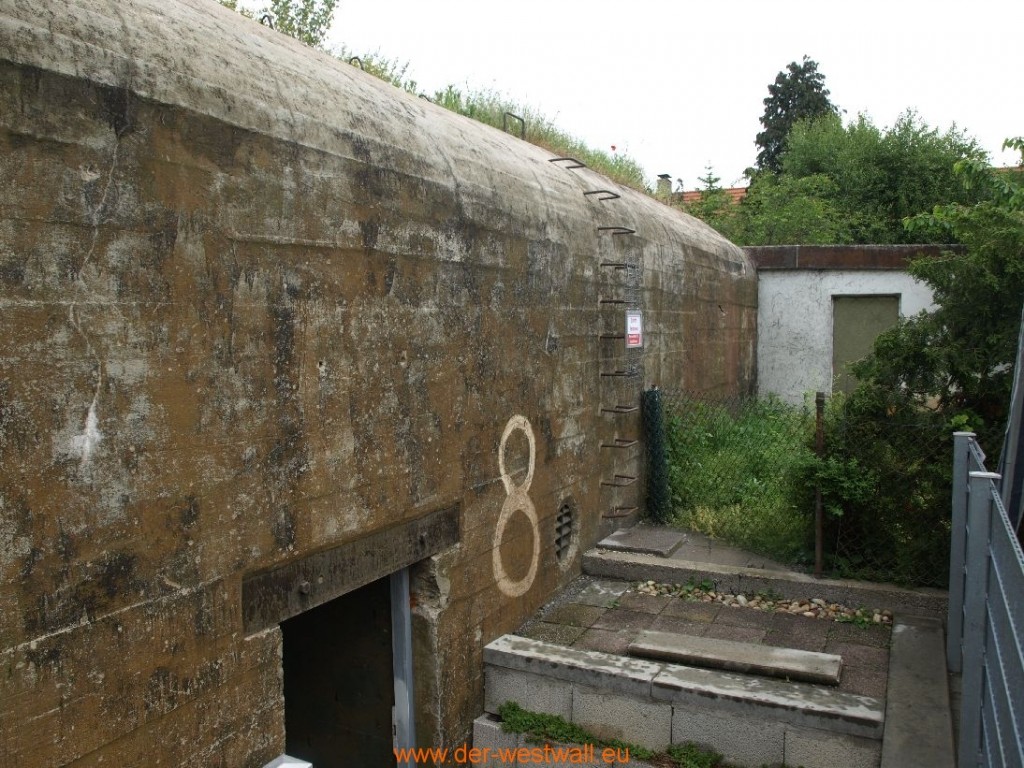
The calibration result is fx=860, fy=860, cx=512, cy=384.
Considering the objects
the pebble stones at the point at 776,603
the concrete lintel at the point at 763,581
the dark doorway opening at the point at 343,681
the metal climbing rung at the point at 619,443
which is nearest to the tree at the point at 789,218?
the metal climbing rung at the point at 619,443

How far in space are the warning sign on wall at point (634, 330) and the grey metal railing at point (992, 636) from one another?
3.23 meters

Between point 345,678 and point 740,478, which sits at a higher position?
point 740,478

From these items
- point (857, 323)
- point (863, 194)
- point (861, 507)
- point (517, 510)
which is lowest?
point (861, 507)

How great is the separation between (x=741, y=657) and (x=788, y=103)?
36.0 metres

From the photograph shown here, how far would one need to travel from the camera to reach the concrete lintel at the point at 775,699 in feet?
14.4

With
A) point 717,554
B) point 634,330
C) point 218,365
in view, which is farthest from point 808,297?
point 218,365

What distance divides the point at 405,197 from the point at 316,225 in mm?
756

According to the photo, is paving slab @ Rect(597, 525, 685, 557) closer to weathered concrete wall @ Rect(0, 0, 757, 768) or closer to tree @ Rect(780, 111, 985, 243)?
weathered concrete wall @ Rect(0, 0, 757, 768)

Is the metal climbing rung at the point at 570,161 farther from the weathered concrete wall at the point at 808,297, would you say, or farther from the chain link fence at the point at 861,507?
the weathered concrete wall at the point at 808,297

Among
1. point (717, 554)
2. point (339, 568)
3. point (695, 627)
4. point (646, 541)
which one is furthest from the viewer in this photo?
point (646, 541)

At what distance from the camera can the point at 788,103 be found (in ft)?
121

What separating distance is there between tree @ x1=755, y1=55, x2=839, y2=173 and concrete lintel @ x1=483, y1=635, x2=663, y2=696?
33336 millimetres

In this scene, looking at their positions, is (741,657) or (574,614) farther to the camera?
(574,614)

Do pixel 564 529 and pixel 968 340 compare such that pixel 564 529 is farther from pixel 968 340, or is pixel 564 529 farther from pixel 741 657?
pixel 968 340
